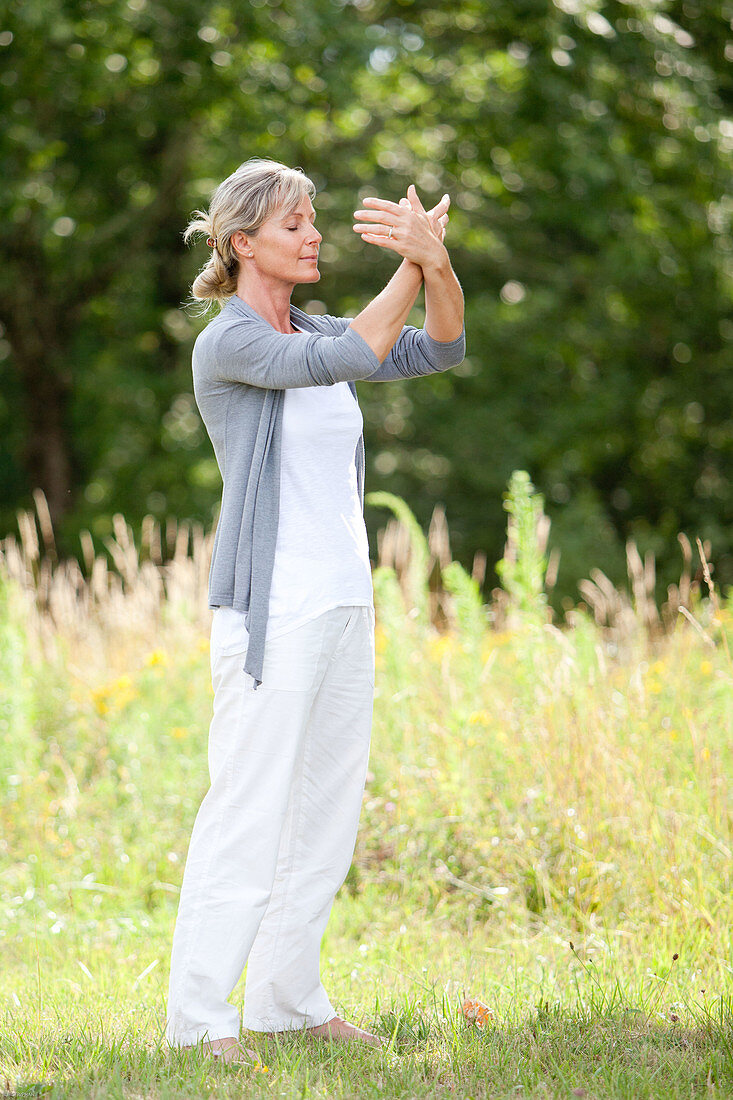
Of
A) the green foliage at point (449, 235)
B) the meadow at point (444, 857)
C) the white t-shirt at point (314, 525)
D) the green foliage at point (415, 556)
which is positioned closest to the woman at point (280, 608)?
the white t-shirt at point (314, 525)

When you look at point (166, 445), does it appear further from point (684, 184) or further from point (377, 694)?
point (377, 694)

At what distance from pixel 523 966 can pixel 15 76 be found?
9473 mm

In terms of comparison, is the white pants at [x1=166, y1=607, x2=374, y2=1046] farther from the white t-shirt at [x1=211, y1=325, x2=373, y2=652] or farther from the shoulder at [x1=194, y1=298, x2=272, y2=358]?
the shoulder at [x1=194, y1=298, x2=272, y2=358]

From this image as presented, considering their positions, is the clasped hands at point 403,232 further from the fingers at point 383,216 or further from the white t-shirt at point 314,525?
the white t-shirt at point 314,525

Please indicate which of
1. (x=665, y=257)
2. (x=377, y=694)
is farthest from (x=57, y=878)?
(x=665, y=257)

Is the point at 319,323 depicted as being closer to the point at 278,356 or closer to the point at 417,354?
the point at 417,354

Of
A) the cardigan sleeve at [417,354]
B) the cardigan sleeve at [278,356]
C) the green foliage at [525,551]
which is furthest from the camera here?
the green foliage at [525,551]

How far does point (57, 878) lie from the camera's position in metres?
4.05

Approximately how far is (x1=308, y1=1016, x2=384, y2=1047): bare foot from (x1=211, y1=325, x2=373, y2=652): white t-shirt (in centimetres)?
93

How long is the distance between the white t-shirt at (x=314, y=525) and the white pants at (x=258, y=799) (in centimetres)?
4

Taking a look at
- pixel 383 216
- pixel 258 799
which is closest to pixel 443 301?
pixel 383 216

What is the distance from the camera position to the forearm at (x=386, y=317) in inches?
93.0

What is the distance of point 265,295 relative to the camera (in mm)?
2645

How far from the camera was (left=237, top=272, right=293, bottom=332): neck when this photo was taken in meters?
2.64
